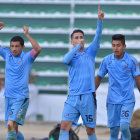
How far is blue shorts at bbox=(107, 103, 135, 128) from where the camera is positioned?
27.8ft

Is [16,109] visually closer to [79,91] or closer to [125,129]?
[79,91]

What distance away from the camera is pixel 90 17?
18.9 metres

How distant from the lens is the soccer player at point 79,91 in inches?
327

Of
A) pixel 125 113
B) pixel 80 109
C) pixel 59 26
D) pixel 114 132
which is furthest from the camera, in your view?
pixel 59 26

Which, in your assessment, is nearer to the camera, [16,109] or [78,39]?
[78,39]

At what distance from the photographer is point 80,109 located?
8.35 m

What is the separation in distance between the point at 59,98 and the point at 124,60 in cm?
984

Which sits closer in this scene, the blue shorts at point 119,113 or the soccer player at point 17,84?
the blue shorts at point 119,113

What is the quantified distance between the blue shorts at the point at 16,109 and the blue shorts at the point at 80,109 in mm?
903

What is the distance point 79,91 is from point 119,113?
2.72 ft

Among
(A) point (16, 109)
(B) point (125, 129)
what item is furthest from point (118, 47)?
(A) point (16, 109)

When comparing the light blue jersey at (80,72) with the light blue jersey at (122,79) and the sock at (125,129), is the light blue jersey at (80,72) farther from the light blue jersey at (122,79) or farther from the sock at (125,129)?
the sock at (125,129)

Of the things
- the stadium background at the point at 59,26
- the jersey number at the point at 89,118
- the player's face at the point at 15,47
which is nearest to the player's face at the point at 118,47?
the jersey number at the point at 89,118

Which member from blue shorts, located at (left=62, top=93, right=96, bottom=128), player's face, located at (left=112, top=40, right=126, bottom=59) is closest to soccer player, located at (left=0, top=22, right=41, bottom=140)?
blue shorts, located at (left=62, top=93, right=96, bottom=128)
